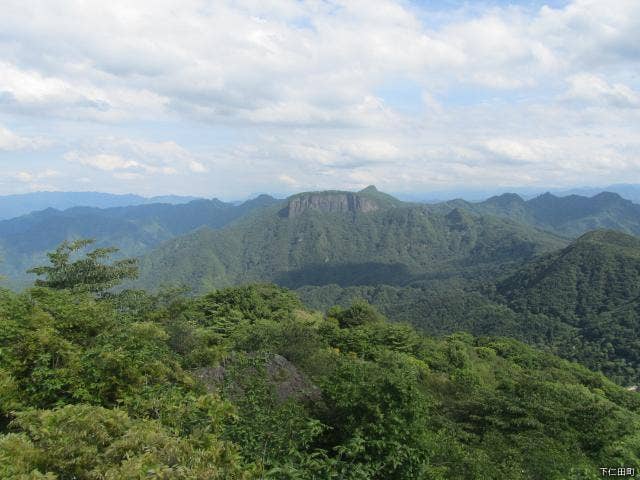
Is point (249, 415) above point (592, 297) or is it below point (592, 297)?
above

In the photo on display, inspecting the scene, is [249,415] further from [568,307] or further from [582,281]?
[582,281]

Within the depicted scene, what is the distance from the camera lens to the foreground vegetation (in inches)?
270

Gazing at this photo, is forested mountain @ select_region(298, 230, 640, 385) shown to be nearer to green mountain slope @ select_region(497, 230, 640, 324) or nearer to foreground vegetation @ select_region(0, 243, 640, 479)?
green mountain slope @ select_region(497, 230, 640, 324)

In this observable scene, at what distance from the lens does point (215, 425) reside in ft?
27.7

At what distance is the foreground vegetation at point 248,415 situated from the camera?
270 inches

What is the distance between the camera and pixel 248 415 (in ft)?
33.8

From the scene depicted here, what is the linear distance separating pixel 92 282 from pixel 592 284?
492 ft

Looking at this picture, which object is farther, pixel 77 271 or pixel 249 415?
pixel 77 271

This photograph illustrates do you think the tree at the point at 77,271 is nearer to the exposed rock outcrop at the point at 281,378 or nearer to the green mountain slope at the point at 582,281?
the exposed rock outcrop at the point at 281,378

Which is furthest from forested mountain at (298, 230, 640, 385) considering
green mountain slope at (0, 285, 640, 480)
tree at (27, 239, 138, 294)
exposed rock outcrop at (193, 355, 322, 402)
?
tree at (27, 239, 138, 294)

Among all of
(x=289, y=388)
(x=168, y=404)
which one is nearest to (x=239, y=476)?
(x=168, y=404)

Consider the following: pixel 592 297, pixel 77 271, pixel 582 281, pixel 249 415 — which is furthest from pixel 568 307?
pixel 249 415

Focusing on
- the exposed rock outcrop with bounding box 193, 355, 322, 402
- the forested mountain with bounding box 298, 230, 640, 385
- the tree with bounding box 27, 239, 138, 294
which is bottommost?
the forested mountain with bounding box 298, 230, 640, 385

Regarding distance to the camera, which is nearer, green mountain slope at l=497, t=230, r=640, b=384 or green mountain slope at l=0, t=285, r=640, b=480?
green mountain slope at l=0, t=285, r=640, b=480
